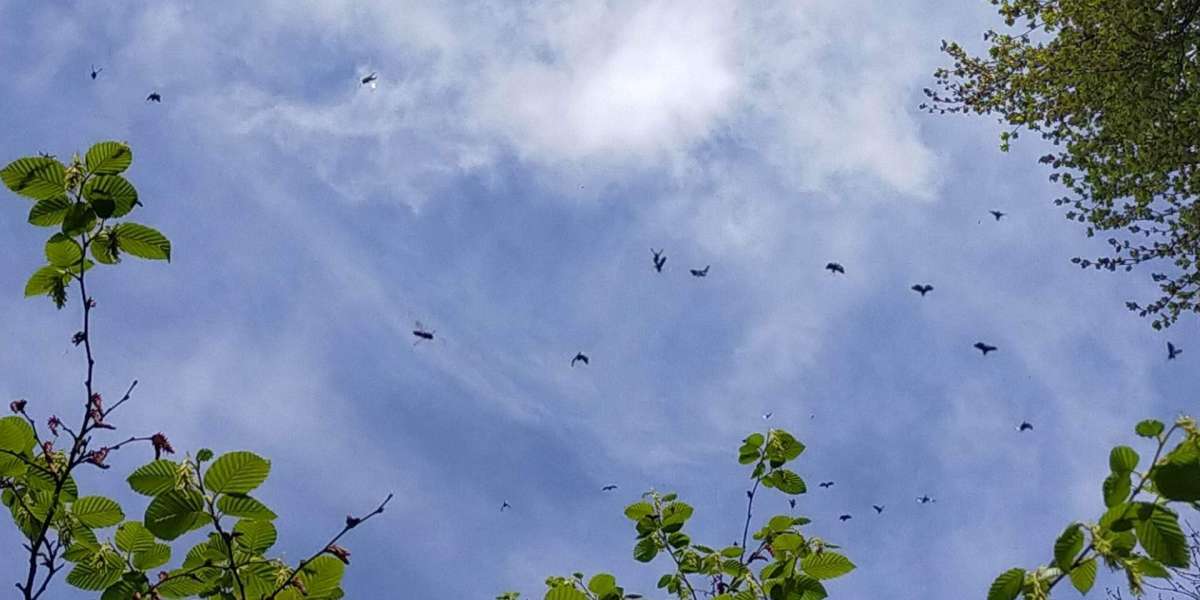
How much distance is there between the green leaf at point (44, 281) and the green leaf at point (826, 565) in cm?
287

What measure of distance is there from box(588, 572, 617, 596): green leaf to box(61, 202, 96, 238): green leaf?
8.00 feet

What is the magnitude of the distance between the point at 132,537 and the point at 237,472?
707 millimetres

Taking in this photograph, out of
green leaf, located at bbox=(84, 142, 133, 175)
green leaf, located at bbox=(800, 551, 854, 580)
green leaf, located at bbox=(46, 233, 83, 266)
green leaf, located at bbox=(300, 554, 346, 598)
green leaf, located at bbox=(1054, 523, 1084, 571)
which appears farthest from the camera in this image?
green leaf, located at bbox=(800, 551, 854, 580)

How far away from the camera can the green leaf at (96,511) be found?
2.88 metres

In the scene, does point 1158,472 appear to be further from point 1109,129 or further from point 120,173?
point 1109,129

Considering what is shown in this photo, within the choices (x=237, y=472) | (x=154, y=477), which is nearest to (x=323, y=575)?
(x=237, y=472)

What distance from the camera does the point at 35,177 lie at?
99.5 inches

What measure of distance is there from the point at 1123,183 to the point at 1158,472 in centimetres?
1481

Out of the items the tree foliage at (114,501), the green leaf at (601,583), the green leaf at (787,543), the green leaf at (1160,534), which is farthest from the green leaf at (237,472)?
the green leaf at (787,543)

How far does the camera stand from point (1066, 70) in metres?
14.3

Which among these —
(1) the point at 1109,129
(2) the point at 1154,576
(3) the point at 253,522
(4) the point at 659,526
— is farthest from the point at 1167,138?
(3) the point at 253,522

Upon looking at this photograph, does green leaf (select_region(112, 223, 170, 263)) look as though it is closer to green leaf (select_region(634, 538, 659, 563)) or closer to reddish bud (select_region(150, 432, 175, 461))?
reddish bud (select_region(150, 432, 175, 461))

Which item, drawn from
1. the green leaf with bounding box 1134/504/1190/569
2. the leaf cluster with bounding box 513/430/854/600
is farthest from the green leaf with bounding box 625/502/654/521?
the green leaf with bounding box 1134/504/1190/569

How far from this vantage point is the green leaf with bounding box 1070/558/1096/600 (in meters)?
2.14
